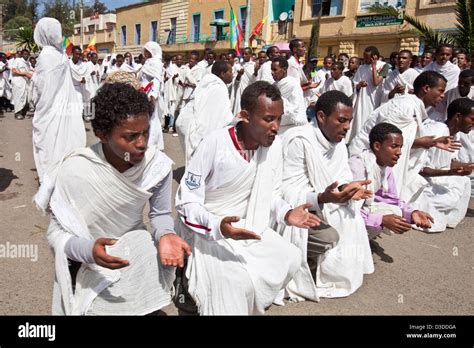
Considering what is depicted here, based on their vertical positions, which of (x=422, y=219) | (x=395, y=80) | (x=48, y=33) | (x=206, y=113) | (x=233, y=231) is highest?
(x=48, y=33)

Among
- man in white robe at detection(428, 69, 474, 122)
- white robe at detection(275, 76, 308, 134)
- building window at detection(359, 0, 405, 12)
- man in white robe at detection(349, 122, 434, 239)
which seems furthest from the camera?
building window at detection(359, 0, 405, 12)

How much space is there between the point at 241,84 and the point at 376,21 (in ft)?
48.9

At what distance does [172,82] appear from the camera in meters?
11.3

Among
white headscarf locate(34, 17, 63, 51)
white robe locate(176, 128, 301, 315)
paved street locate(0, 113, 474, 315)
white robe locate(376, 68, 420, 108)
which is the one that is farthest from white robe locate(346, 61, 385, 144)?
white robe locate(176, 128, 301, 315)

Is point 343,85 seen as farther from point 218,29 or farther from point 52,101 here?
point 218,29

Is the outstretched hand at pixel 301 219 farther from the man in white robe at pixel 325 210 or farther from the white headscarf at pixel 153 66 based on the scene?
the white headscarf at pixel 153 66

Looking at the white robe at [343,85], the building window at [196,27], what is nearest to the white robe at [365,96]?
the white robe at [343,85]

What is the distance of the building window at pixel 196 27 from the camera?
3319 cm

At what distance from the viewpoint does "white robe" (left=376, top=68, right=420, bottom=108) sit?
296 inches

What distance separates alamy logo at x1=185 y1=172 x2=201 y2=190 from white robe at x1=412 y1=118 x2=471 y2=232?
3077 mm

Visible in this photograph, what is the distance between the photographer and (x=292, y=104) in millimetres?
5512

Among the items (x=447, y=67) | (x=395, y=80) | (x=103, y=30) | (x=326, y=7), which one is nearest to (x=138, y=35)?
(x=103, y=30)

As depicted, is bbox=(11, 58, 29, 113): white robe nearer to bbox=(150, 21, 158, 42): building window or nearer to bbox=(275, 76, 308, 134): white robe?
bbox=(275, 76, 308, 134): white robe

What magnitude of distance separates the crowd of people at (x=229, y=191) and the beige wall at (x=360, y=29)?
50.9 feet
